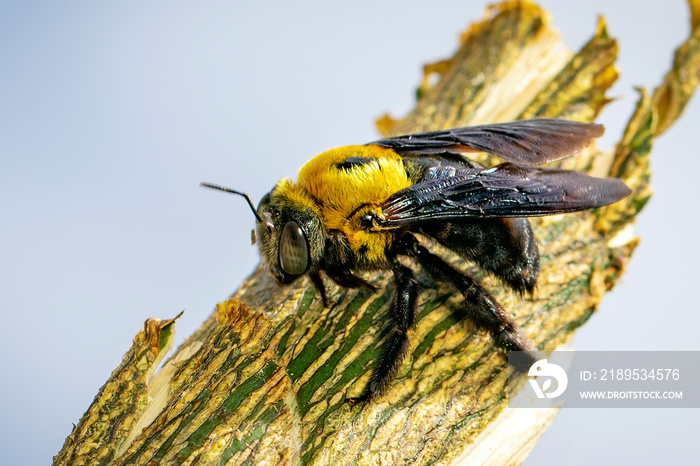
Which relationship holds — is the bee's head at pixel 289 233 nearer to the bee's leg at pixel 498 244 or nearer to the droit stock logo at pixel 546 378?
the bee's leg at pixel 498 244

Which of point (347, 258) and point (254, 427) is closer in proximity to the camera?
point (254, 427)

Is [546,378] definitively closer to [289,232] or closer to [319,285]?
[319,285]

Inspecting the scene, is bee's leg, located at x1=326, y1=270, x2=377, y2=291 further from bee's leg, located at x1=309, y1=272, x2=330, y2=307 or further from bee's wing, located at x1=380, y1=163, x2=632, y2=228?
bee's wing, located at x1=380, y1=163, x2=632, y2=228

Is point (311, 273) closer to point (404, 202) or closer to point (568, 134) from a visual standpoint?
point (404, 202)

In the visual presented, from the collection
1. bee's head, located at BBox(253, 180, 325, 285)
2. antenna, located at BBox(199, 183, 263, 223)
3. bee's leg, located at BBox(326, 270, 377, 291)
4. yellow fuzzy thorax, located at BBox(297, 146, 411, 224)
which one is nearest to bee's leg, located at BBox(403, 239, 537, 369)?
bee's leg, located at BBox(326, 270, 377, 291)

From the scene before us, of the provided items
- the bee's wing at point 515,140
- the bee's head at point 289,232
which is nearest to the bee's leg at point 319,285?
the bee's head at point 289,232

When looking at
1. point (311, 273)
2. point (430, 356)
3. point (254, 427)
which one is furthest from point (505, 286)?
point (254, 427)
